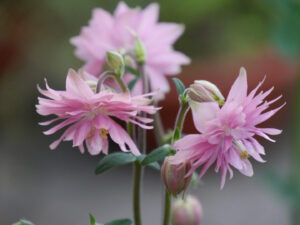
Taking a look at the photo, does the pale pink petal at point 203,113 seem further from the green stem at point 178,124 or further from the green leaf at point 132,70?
the green leaf at point 132,70

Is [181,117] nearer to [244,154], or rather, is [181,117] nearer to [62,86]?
[244,154]

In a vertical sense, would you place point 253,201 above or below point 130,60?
below

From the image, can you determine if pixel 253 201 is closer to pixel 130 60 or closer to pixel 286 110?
pixel 286 110

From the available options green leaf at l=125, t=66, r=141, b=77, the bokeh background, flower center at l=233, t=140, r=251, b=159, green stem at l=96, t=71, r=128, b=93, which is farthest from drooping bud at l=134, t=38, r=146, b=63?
the bokeh background

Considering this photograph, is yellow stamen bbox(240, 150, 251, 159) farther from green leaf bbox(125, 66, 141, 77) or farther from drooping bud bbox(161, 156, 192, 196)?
green leaf bbox(125, 66, 141, 77)

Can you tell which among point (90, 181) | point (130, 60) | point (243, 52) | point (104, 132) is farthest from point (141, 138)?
point (243, 52)
